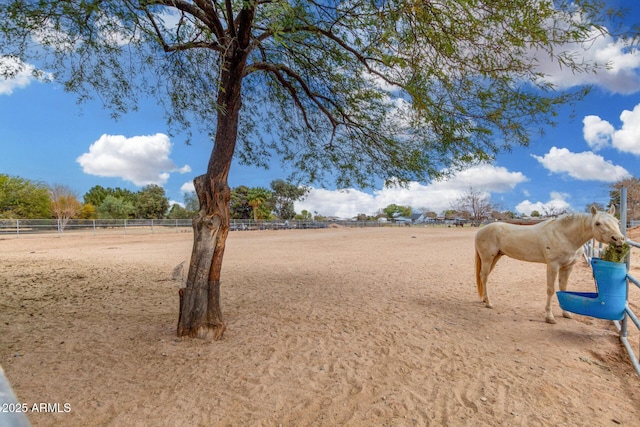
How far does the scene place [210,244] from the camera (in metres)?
4.05

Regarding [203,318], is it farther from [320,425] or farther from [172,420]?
[320,425]

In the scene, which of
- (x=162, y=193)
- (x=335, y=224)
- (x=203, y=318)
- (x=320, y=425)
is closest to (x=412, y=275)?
(x=203, y=318)

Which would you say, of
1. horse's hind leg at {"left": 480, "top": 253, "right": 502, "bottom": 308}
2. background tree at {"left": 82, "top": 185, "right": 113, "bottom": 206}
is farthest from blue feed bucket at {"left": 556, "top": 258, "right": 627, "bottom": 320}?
background tree at {"left": 82, "top": 185, "right": 113, "bottom": 206}

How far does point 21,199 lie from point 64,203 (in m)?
7.72

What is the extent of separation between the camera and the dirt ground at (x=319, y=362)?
2.56 metres

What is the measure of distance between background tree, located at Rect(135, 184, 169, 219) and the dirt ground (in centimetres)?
5252

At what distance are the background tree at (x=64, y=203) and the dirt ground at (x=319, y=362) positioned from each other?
48.0 metres

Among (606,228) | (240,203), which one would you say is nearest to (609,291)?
(606,228)

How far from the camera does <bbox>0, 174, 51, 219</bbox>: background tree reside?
122 feet

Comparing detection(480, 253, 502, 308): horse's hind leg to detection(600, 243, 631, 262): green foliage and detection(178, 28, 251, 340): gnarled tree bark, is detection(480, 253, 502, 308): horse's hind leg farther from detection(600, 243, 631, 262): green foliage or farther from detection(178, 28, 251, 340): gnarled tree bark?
detection(178, 28, 251, 340): gnarled tree bark

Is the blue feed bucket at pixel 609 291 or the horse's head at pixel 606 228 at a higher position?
the horse's head at pixel 606 228

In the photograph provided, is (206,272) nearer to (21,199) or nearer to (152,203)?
(21,199)

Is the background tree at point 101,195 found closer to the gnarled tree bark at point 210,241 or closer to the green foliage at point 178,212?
the green foliage at point 178,212

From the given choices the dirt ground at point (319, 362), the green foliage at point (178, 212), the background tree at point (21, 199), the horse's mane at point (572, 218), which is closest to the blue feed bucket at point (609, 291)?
the dirt ground at point (319, 362)
